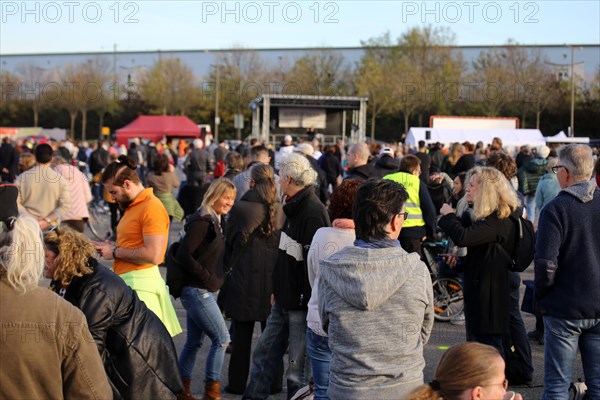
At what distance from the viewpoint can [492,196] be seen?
19.0 feet

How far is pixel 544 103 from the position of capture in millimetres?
49844

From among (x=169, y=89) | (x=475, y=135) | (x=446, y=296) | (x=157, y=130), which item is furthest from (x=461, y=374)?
(x=169, y=89)

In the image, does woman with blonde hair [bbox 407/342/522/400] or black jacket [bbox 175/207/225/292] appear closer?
woman with blonde hair [bbox 407/342/522/400]

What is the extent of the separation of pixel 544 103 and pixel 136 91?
31216 mm

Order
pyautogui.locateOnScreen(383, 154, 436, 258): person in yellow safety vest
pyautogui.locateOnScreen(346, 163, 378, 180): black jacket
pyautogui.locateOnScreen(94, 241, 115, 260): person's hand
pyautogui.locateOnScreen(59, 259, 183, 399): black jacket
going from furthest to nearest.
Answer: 1. pyautogui.locateOnScreen(346, 163, 378, 180): black jacket
2. pyautogui.locateOnScreen(383, 154, 436, 258): person in yellow safety vest
3. pyautogui.locateOnScreen(94, 241, 115, 260): person's hand
4. pyautogui.locateOnScreen(59, 259, 183, 399): black jacket

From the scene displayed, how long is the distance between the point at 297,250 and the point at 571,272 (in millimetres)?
1719

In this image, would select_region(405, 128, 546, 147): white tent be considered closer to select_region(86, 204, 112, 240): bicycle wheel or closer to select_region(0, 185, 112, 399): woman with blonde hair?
select_region(86, 204, 112, 240): bicycle wheel

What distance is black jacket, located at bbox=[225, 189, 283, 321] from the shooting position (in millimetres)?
6191

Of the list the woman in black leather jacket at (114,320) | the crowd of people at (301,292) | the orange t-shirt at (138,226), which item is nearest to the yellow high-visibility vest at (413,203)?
the crowd of people at (301,292)

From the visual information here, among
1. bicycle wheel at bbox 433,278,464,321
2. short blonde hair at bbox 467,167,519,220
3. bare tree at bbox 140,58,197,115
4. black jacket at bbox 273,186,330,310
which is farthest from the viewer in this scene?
bare tree at bbox 140,58,197,115

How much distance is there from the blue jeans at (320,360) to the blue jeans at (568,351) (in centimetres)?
134

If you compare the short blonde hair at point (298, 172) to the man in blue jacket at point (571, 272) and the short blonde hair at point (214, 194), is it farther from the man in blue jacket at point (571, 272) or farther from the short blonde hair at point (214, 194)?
the man in blue jacket at point (571, 272)

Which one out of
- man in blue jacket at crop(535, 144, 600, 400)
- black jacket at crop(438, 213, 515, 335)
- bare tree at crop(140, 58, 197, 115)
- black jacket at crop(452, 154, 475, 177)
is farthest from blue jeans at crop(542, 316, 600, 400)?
bare tree at crop(140, 58, 197, 115)

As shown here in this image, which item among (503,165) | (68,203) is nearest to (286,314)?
(503,165)
